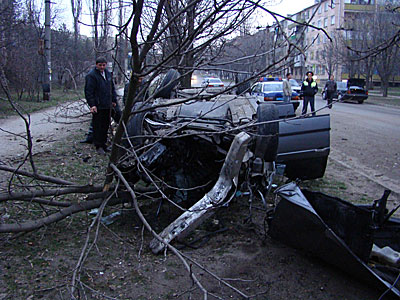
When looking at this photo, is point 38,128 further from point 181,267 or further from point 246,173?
point 181,267

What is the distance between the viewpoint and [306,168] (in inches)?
239

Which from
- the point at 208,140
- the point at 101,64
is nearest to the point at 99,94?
the point at 101,64

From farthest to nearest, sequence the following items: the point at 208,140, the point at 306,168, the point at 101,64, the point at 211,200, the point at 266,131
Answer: the point at 101,64, the point at 306,168, the point at 266,131, the point at 208,140, the point at 211,200

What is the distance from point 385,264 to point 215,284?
1.55 meters

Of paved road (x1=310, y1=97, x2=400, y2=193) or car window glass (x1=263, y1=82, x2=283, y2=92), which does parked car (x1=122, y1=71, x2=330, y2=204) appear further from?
car window glass (x1=263, y1=82, x2=283, y2=92)

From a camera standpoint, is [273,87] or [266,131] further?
[273,87]

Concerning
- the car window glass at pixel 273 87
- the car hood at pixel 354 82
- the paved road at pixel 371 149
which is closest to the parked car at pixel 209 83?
the paved road at pixel 371 149

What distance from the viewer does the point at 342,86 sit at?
112 ft

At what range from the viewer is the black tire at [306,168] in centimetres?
596

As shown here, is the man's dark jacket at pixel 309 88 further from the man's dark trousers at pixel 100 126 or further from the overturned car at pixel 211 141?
the man's dark trousers at pixel 100 126

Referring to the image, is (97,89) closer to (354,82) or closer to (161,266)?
(161,266)

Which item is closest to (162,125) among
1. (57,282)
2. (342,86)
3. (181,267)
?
(181,267)

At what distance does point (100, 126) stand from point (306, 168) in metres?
3.85

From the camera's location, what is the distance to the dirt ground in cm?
307
